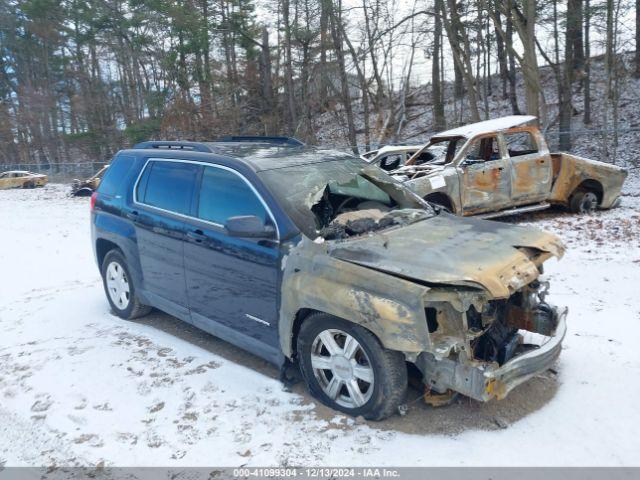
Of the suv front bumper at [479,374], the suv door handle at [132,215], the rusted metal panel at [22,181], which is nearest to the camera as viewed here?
the suv front bumper at [479,374]

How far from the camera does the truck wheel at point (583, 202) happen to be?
10.4 meters

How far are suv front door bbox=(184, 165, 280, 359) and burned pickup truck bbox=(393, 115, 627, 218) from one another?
5.27 metres

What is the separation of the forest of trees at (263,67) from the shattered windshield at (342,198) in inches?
502

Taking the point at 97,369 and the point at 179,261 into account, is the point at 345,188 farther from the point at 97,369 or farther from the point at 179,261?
the point at 97,369

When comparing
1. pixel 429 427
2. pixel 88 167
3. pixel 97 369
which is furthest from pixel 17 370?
pixel 88 167

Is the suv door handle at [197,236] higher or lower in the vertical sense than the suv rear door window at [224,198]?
lower

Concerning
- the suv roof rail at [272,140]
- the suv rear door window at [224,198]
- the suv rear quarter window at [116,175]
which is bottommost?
the suv rear door window at [224,198]

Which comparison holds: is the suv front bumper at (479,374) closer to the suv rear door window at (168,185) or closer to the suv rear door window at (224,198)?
the suv rear door window at (224,198)

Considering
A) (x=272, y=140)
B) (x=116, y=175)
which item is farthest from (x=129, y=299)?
(x=272, y=140)

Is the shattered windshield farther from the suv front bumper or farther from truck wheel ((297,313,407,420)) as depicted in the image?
the suv front bumper

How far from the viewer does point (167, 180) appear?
512 centimetres

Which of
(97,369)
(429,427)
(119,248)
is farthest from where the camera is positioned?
(119,248)

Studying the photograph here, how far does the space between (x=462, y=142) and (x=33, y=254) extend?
8.27 metres

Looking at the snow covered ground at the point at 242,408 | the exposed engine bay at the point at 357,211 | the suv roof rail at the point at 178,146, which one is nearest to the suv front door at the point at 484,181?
the snow covered ground at the point at 242,408
